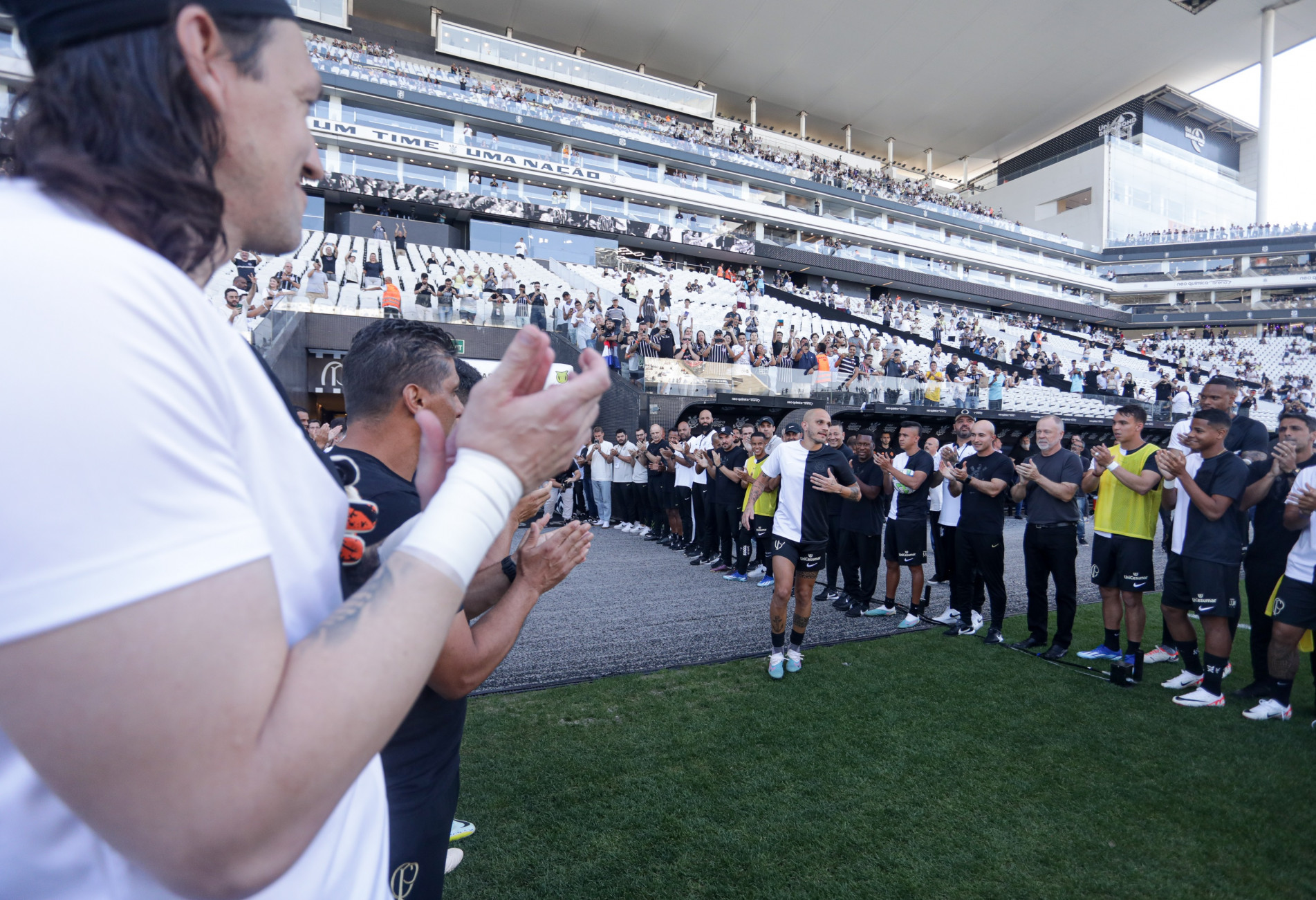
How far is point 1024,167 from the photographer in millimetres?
57844

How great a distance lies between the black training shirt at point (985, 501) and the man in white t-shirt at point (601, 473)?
7099 millimetres

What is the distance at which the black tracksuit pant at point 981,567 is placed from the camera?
6.22 m

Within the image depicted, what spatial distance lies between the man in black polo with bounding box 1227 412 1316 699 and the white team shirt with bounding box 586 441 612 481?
9.45 meters

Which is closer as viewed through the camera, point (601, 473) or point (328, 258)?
point (601, 473)

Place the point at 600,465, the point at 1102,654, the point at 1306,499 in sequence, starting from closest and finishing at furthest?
the point at 1306,499
the point at 1102,654
the point at 600,465

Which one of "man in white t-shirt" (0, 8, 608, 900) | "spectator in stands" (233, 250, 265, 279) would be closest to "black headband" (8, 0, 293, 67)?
"man in white t-shirt" (0, 8, 608, 900)

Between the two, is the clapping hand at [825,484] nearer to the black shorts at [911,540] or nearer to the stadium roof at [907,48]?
the black shorts at [911,540]

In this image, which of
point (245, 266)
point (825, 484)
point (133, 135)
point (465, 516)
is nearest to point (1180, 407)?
point (825, 484)

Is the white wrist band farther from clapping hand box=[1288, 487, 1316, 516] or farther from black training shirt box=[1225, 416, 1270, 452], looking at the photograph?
black training shirt box=[1225, 416, 1270, 452]

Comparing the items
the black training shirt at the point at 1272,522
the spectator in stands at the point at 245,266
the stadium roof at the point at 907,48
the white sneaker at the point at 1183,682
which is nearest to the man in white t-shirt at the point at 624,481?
the spectator in stands at the point at 245,266

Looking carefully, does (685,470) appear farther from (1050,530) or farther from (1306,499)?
(1306,499)

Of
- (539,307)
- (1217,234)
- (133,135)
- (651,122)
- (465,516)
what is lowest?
(465,516)

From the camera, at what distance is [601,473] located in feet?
43.3

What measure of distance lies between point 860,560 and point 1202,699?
3208mm
